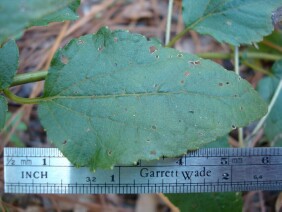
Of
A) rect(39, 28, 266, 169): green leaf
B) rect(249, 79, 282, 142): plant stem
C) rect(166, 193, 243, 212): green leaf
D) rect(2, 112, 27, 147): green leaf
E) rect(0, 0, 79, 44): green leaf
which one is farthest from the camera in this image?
rect(2, 112, 27, 147): green leaf

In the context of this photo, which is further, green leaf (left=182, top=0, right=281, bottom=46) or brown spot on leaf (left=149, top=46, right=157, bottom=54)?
green leaf (left=182, top=0, right=281, bottom=46)

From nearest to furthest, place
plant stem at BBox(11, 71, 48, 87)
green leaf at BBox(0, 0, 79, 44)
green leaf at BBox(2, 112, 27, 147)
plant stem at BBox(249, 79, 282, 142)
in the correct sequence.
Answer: green leaf at BBox(0, 0, 79, 44) < plant stem at BBox(11, 71, 48, 87) < plant stem at BBox(249, 79, 282, 142) < green leaf at BBox(2, 112, 27, 147)

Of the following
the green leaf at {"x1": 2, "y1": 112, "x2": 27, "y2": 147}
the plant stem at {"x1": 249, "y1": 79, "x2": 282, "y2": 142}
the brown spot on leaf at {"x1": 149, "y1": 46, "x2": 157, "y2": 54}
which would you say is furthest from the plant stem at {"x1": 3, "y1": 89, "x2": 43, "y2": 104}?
the plant stem at {"x1": 249, "y1": 79, "x2": 282, "y2": 142}

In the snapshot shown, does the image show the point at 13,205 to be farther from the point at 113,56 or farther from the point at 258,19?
the point at 258,19

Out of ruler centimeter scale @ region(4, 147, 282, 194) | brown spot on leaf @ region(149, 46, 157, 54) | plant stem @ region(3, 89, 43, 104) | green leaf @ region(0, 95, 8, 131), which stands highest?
brown spot on leaf @ region(149, 46, 157, 54)

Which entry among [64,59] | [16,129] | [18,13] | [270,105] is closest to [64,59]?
[64,59]

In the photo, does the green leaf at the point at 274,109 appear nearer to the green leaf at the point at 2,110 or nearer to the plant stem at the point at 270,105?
the plant stem at the point at 270,105

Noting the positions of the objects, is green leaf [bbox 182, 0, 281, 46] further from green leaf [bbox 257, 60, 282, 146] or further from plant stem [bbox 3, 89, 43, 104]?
plant stem [bbox 3, 89, 43, 104]

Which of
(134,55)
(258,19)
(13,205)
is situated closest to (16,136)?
(13,205)
